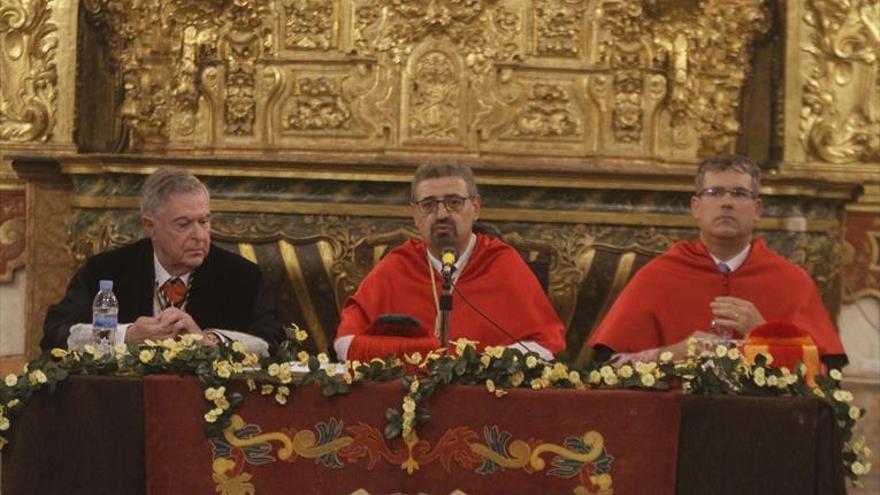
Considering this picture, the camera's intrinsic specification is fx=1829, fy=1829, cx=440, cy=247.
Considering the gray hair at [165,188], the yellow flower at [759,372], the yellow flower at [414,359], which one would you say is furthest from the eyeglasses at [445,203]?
the yellow flower at [759,372]

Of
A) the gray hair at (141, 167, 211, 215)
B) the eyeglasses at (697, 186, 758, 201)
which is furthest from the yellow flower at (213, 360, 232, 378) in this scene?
the eyeglasses at (697, 186, 758, 201)

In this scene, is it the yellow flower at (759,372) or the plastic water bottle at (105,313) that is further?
the plastic water bottle at (105,313)

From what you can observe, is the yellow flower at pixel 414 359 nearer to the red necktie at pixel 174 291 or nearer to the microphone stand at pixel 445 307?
the microphone stand at pixel 445 307

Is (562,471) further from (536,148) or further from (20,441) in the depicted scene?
(536,148)

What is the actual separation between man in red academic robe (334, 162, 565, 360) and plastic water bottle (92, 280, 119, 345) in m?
0.79

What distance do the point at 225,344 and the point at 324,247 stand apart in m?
3.31

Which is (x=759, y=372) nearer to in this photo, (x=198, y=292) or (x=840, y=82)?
(x=198, y=292)

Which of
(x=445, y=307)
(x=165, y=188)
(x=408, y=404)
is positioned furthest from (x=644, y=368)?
(x=165, y=188)

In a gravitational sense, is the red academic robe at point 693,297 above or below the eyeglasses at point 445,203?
below

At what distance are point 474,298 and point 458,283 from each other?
83 mm

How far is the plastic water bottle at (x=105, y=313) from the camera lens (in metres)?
5.76

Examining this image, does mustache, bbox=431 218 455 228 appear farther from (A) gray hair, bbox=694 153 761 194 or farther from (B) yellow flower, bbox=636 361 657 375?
(B) yellow flower, bbox=636 361 657 375

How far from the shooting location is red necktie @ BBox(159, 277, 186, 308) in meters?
6.48

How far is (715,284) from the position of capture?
6.71 m
